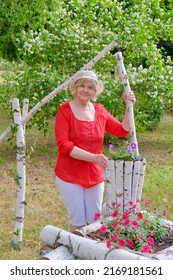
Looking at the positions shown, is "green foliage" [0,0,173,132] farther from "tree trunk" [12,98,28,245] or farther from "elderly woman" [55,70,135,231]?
"elderly woman" [55,70,135,231]

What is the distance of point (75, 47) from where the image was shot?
1009 centimetres

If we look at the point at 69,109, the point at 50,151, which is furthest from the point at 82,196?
the point at 50,151

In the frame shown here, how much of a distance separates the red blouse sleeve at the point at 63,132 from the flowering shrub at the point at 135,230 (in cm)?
63

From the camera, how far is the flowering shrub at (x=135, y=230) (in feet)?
12.3

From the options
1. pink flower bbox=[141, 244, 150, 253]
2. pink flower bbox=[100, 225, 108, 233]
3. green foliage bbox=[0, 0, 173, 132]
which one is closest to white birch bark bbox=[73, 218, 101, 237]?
pink flower bbox=[100, 225, 108, 233]

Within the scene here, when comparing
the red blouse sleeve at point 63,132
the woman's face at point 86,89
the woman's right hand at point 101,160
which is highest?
the woman's face at point 86,89

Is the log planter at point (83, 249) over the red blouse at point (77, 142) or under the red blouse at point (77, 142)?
under

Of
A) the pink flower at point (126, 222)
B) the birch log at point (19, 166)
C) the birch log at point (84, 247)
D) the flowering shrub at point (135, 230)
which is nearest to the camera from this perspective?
the birch log at point (84, 247)

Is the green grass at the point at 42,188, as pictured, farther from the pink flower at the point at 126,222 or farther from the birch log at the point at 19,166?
the pink flower at the point at 126,222

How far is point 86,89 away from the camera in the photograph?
14.9 ft

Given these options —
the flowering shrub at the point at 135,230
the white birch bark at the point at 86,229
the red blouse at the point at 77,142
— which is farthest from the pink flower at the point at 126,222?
the red blouse at the point at 77,142

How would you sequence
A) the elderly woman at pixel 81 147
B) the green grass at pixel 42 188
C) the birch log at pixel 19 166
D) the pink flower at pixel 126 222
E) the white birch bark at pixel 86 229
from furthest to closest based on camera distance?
the green grass at pixel 42 188
the birch log at pixel 19 166
the elderly woman at pixel 81 147
the white birch bark at pixel 86 229
the pink flower at pixel 126 222

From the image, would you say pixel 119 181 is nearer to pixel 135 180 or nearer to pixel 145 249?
pixel 135 180

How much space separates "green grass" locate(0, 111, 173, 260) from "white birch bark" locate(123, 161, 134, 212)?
4.12 feet
